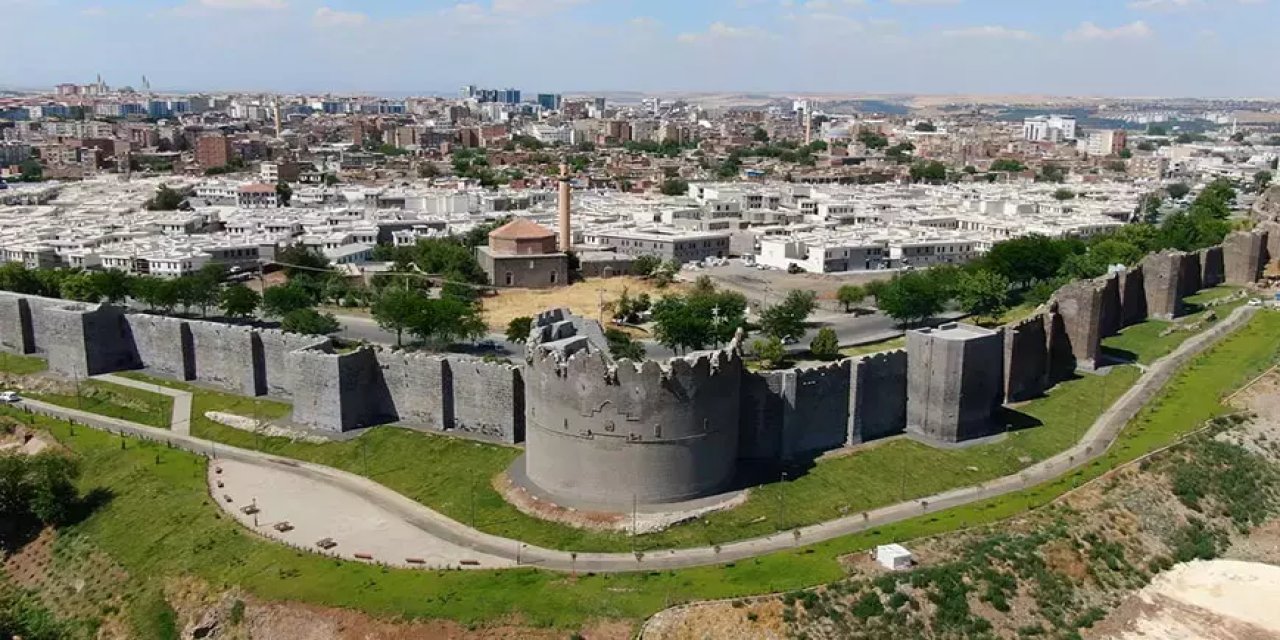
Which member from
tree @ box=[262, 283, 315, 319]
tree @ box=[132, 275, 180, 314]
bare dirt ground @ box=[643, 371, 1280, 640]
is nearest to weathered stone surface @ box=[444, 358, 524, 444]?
bare dirt ground @ box=[643, 371, 1280, 640]

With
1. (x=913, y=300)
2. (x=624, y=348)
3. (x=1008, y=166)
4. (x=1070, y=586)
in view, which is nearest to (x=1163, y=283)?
(x=913, y=300)

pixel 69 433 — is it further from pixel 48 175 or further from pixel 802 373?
pixel 48 175

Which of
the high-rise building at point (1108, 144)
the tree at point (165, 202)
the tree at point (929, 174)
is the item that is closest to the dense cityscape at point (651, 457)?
the tree at point (165, 202)

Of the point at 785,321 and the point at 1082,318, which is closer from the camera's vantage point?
the point at 1082,318

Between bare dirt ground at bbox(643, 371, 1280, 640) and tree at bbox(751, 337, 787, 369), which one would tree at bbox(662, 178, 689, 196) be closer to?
tree at bbox(751, 337, 787, 369)

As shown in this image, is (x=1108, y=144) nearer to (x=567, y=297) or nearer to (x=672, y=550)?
(x=567, y=297)

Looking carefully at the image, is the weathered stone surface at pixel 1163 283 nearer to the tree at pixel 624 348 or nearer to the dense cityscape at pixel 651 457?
the dense cityscape at pixel 651 457
